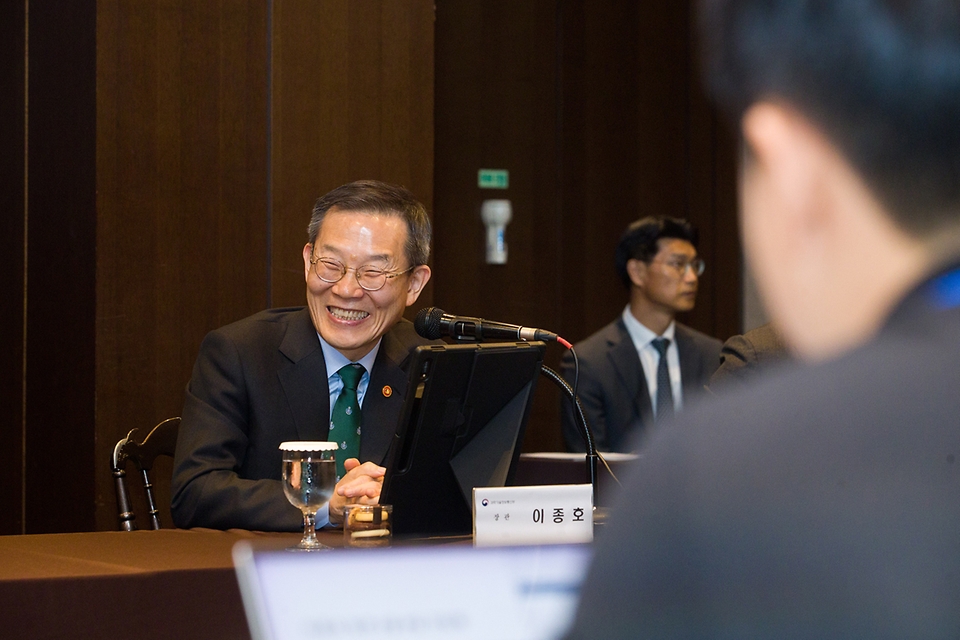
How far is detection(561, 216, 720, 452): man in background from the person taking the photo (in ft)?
14.1

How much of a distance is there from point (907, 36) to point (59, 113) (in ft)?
11.7

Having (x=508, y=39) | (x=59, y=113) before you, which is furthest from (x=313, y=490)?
(x=508, y=39)

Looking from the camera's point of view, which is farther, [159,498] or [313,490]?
[159,498]

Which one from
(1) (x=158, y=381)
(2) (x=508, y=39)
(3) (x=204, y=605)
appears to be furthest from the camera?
(2) (x=508, y=39)

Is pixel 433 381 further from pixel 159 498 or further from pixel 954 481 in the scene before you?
pixel 159 498

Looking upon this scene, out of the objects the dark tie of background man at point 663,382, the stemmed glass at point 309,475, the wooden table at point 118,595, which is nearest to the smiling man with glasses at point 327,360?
the stemmed glass at point 309,475

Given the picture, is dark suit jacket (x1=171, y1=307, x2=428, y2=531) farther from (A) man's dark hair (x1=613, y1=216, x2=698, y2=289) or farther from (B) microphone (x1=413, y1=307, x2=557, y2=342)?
(A) man's dark hair (x1=613, y1=216, x2=698, y2=289)

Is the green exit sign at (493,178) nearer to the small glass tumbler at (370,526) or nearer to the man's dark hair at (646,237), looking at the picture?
the man's dark hair at (646,237)

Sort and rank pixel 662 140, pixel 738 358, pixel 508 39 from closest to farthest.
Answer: pixel 738 358
pixel 508 39
pixel 662 140

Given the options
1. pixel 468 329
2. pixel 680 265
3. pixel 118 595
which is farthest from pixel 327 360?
pixel 680 265

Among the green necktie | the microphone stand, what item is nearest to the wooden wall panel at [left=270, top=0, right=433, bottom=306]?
the green necktie

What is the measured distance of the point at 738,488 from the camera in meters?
0.50

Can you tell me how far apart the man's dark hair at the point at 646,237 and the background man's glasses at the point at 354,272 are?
2.44 meters

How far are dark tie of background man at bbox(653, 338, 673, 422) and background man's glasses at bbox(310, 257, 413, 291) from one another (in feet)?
6.76
